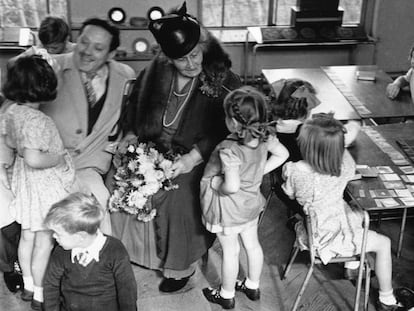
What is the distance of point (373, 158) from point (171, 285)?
145 centimetres

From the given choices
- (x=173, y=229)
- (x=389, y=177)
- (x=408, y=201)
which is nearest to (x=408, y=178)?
(x=389, y=177)

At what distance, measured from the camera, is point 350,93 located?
496 cm

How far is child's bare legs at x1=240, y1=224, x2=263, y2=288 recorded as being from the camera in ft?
11.8

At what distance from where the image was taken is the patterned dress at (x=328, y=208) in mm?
3414

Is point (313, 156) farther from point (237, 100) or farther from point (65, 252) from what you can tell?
point (65, 252)

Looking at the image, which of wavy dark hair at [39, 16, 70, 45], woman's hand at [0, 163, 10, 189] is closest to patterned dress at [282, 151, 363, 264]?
woman's hand at [0, 163, 10, 189]

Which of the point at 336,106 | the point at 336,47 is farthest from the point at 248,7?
the point at 336,106

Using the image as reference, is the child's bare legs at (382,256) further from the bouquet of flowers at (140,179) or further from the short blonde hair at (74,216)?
the short blonde hair at (74,216)

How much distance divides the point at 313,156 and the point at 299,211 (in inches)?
20.3

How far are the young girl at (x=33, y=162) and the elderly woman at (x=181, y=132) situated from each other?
571 millimetres

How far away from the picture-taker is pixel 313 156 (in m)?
3.34

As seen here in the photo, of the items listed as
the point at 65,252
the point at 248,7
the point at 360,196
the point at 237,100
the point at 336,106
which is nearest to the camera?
the point at 65,252

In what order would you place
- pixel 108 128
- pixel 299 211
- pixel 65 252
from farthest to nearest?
pixel 108 128 → pixel 299 211 → pixel 65 252

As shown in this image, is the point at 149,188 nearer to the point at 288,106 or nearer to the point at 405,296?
the point at 288,106
